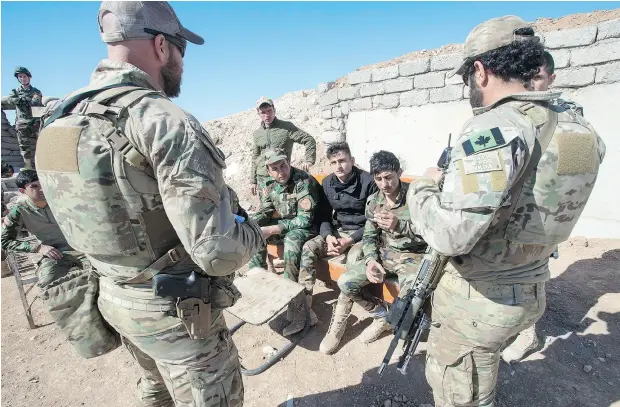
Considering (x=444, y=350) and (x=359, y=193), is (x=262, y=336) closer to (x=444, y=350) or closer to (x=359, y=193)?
(x=359, y=193)

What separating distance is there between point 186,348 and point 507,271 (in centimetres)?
145

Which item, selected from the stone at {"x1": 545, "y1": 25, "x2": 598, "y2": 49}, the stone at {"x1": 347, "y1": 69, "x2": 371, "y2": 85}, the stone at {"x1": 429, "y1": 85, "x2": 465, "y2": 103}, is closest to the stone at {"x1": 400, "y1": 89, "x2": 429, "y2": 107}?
the stone at {"x1": 429, "y1": 85, "x2": 465, "y2": 103}

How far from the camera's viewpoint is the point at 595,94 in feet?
13.3

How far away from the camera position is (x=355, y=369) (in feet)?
8.92

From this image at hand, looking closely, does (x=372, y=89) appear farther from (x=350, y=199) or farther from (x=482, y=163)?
(x=482, y=163)

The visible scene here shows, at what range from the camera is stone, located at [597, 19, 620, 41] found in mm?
3764

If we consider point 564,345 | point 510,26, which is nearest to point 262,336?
point 564,345

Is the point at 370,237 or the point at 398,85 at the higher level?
Answer: the point at 398,85

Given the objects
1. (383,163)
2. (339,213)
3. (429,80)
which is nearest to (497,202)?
(383,163)

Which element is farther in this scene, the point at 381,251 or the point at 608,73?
the point at 608,73

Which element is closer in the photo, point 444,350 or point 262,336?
point 444,350

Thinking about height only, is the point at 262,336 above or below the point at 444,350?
below

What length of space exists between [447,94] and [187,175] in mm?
5056

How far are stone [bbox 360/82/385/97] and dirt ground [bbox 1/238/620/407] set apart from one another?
3964 millimetres
